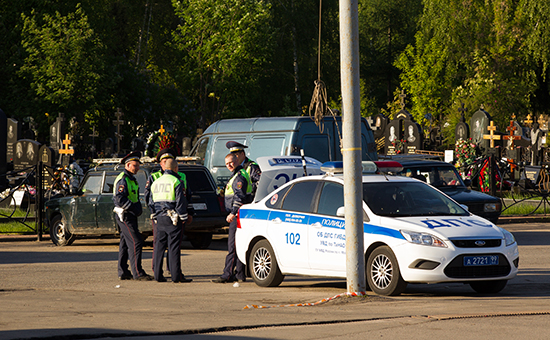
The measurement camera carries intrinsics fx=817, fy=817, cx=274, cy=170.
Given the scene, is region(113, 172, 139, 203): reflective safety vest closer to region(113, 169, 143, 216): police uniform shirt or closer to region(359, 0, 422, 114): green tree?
region(113, 169, 143, 216): police uniform shirt

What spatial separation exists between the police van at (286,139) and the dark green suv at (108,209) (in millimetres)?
2861

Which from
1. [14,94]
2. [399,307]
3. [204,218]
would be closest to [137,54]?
[14,94]

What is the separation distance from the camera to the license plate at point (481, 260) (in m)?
9.52

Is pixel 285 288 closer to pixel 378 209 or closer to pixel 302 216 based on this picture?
pixel 302 216

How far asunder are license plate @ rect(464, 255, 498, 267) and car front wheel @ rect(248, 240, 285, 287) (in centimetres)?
266

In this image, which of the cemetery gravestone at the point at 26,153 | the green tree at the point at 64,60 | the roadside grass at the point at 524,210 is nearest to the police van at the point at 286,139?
the roadside grass at the point at 524,210

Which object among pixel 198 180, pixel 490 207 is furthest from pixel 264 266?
pixel 490 207

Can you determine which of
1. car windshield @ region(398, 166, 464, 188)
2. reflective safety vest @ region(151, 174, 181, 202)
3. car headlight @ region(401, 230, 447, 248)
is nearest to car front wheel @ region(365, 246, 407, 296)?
car headlight @ region(401, 230, 447, 248)

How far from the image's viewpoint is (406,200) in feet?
34.5

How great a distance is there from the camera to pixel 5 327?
7379 mm

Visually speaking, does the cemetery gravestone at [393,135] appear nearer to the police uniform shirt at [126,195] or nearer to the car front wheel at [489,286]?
the police uniform shirt at [126,195]

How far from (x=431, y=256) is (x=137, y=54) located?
1971 inches

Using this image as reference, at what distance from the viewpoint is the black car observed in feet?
56.7

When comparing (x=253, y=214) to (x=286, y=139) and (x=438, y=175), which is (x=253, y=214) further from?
(x=438, y=175)
